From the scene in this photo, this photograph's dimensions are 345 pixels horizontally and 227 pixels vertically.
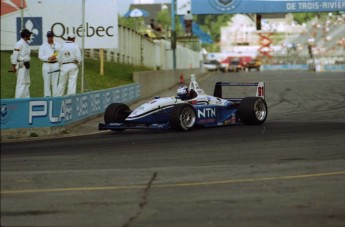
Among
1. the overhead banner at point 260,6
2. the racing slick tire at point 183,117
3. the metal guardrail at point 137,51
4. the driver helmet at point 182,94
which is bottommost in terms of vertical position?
the racing slick tire at point 183,117

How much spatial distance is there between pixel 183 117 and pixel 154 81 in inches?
727

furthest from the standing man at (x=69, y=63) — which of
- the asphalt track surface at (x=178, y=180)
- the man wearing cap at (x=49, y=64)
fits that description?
the asphalt track surface at (x=178, y=180)

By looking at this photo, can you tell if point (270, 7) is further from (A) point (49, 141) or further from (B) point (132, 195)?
(B) point (132, 195)

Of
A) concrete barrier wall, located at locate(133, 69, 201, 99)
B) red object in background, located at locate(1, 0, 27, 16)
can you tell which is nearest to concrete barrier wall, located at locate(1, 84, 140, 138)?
red object in background, located at locate(1, 0, 27, 16)

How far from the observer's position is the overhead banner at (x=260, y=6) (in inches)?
1252

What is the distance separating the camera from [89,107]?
1867 cm

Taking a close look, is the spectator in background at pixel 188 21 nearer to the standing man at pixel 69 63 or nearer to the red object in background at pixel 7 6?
the standing man at pixel 69 63

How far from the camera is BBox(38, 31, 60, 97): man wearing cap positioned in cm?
1644

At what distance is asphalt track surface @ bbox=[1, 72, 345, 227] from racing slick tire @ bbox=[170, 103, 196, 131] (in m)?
0.24

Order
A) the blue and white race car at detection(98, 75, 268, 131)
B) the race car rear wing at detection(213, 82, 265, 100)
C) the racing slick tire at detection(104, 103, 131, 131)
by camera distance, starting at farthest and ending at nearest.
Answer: the race car rear wing at detection(213, 82, 265, 100) < the racing slick tire at detection(104, 103, 131, 131) < the blue and white race car at detection(98, 75, 268, 131)

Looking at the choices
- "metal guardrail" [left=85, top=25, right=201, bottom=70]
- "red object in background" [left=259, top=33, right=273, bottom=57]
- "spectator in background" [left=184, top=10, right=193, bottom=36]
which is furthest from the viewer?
"red object in background" [left=259, top=33, right=273, bottom=57]

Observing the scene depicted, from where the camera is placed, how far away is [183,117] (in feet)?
48.4

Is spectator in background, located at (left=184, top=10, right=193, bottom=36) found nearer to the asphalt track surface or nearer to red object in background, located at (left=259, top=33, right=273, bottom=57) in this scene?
the asphalt track surface

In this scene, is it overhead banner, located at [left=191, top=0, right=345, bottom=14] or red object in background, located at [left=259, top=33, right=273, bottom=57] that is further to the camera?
red object in background, located at [left=259, top=33, right=273, bottom=57]
